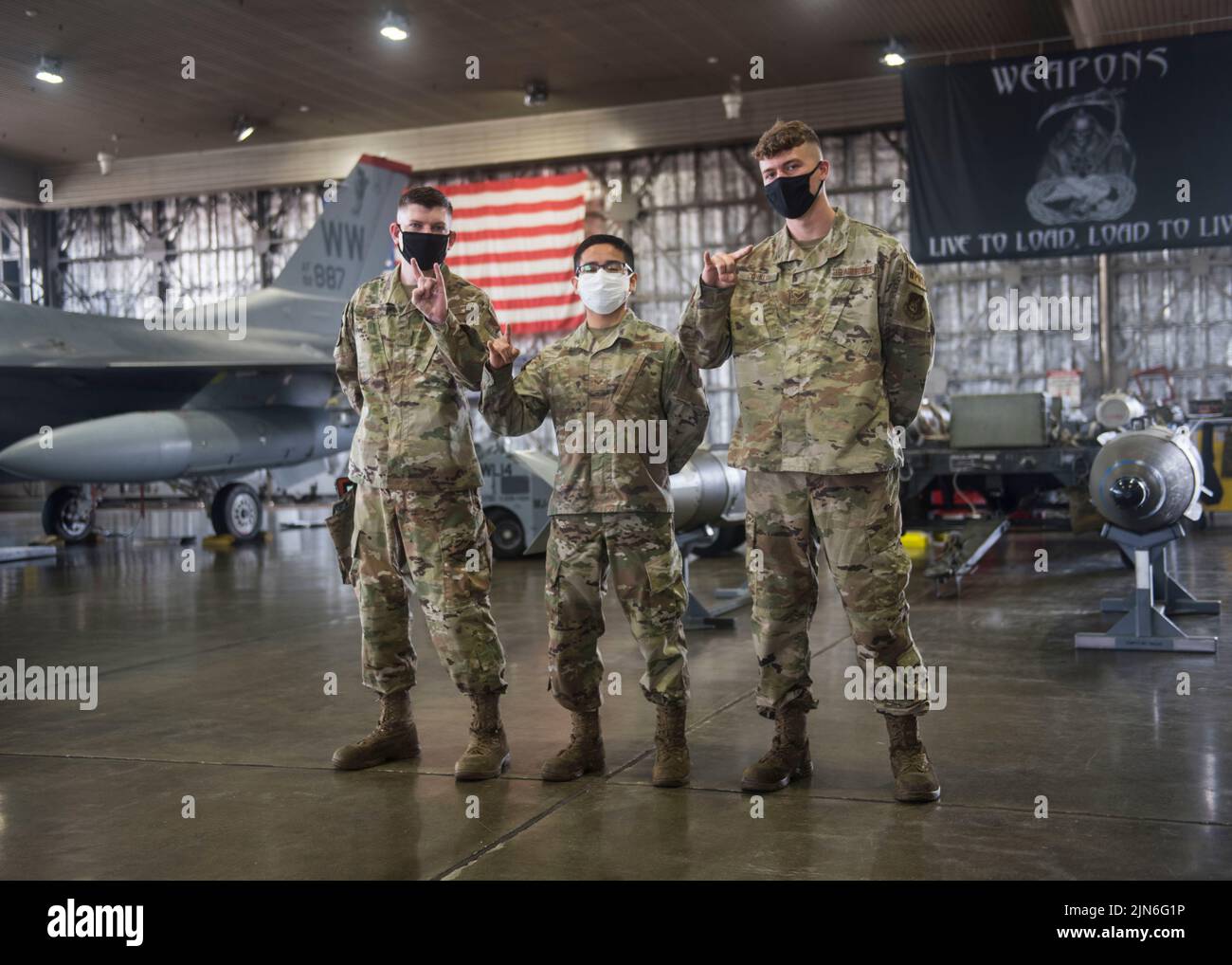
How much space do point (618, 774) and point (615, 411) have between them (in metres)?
1.29

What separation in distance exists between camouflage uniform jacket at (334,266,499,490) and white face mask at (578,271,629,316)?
345mm

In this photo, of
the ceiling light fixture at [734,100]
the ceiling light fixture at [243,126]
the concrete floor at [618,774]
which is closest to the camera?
the concrete floor at [618,774]

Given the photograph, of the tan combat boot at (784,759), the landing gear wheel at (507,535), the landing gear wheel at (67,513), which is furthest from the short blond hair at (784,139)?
the landing gear wheel at (67,513)

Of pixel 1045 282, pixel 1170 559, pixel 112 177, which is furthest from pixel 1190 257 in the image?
pixel 112 177

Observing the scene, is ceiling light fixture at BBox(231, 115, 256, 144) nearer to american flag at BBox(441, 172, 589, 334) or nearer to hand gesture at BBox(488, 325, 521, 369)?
american flag at BBox(441, 172, 589, 334)

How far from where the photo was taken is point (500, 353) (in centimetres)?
388

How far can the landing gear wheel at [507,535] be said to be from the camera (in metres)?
12.5

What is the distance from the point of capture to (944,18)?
60.5ft

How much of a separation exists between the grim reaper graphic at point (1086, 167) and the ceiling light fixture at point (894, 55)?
693 cm

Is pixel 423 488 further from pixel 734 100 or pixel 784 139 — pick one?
pixel 734 100

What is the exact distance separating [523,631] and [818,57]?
51.5ft

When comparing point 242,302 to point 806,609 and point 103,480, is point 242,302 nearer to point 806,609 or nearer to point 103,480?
point 103,480

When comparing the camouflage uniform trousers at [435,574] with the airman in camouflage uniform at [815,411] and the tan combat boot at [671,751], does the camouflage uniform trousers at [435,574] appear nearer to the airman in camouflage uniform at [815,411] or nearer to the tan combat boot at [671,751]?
the tan combat boot at [671,751]
